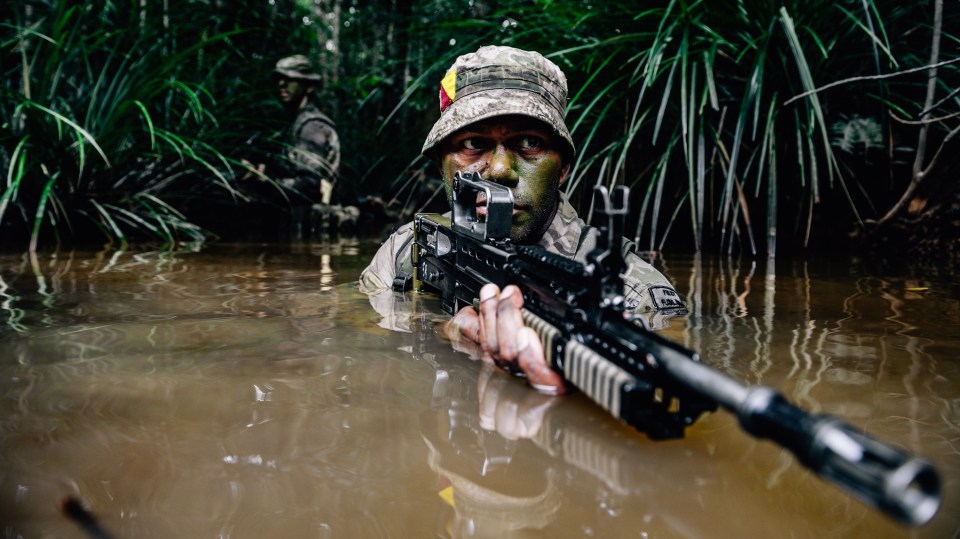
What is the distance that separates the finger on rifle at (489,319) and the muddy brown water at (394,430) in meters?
0.08

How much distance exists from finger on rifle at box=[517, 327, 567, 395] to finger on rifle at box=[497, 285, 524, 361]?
3 centimetres

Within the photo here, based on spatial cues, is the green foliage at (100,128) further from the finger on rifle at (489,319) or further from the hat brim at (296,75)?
the finger on rifle at (489,319)

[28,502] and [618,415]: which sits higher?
[618,415]

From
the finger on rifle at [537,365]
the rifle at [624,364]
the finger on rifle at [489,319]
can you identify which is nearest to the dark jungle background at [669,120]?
the rifle at [624,364]

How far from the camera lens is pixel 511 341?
1.69 meters

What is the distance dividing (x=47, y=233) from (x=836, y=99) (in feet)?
19.9

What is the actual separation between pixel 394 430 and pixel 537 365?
39 centimetres

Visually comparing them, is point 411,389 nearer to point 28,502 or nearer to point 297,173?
point 28,502

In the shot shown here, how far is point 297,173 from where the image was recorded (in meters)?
7.79

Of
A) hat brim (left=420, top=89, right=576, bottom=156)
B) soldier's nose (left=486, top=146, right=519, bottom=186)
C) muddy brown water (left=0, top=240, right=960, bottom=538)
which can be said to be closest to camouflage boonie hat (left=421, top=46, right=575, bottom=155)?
hat brim (left=420, top=89, right=576, bottom=156)

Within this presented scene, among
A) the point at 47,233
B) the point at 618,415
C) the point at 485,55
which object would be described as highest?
the point at 485,55

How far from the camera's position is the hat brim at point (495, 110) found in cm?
256

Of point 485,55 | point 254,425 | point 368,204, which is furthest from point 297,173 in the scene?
point 254,425

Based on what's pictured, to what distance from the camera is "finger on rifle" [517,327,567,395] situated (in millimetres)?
1626
